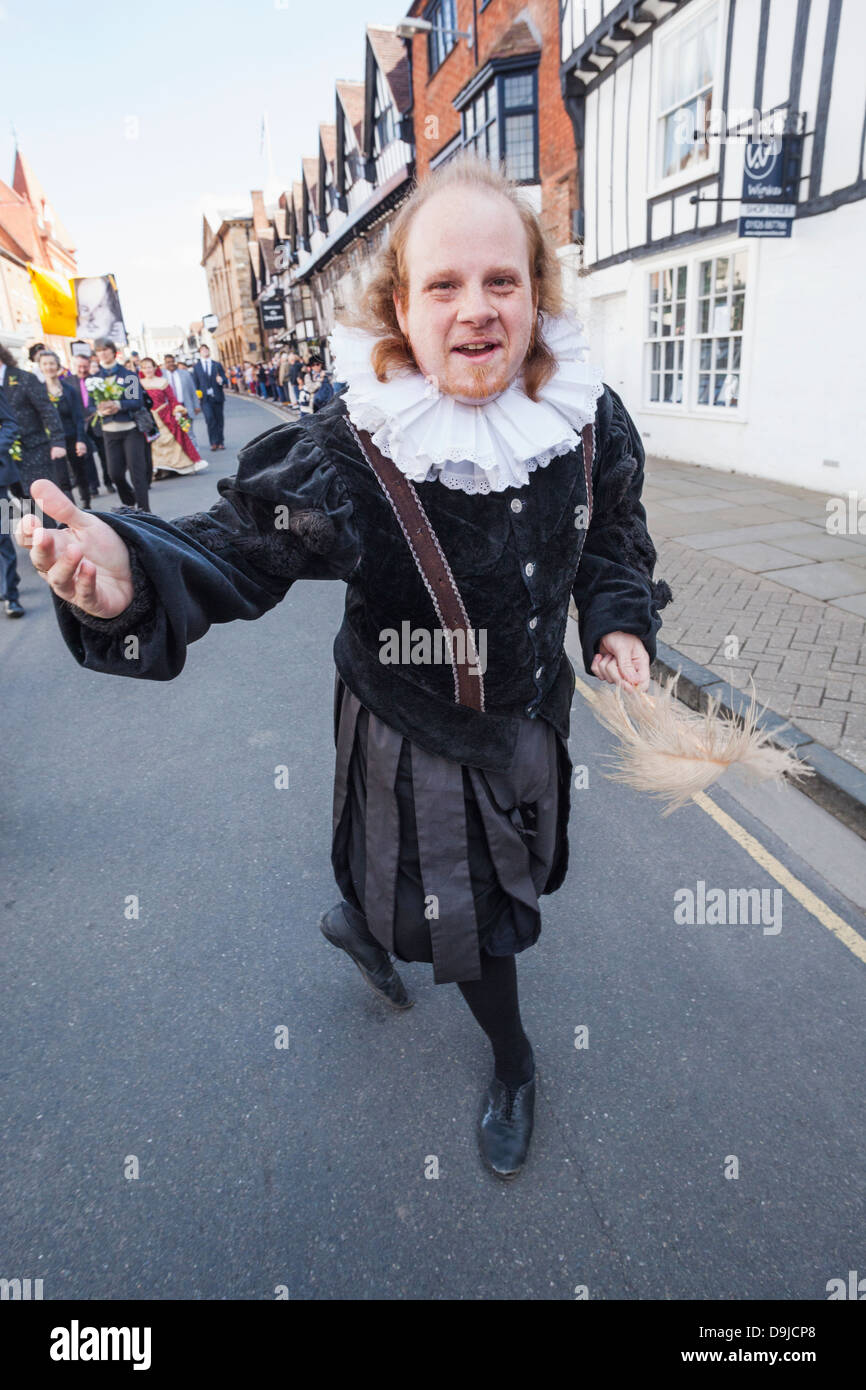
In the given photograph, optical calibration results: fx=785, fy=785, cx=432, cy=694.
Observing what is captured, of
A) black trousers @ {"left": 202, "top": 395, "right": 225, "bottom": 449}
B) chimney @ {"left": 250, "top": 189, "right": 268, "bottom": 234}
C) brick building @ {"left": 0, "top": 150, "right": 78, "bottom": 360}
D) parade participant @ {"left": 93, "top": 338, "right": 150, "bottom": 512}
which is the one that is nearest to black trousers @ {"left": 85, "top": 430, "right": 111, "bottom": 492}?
parade participant @ {"left": 93, "top": 338, "right": 150, "bottom": 512}

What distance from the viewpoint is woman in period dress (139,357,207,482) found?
472 inches

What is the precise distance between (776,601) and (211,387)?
1316cm

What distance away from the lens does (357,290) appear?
1680 mm

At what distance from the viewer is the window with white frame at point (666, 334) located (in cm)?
1072

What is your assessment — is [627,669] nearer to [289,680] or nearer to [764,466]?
[289,680]

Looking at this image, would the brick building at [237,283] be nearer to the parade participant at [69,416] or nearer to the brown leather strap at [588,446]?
the parade participant at [69,416]

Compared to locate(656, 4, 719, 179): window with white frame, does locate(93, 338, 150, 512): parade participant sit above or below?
below

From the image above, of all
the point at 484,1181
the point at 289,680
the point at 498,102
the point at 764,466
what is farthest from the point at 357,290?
the point at 498,102

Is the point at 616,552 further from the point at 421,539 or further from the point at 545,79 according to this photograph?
the point at 545,79

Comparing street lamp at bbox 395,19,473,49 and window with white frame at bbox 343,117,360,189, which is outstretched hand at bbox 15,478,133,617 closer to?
street lamp at bbox 395,19,473,49

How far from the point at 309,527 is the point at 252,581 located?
151mm

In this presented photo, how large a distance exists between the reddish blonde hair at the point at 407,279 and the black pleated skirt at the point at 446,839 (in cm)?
73

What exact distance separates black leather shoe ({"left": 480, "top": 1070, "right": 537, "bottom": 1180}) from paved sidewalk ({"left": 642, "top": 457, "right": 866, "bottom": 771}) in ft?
7.18
